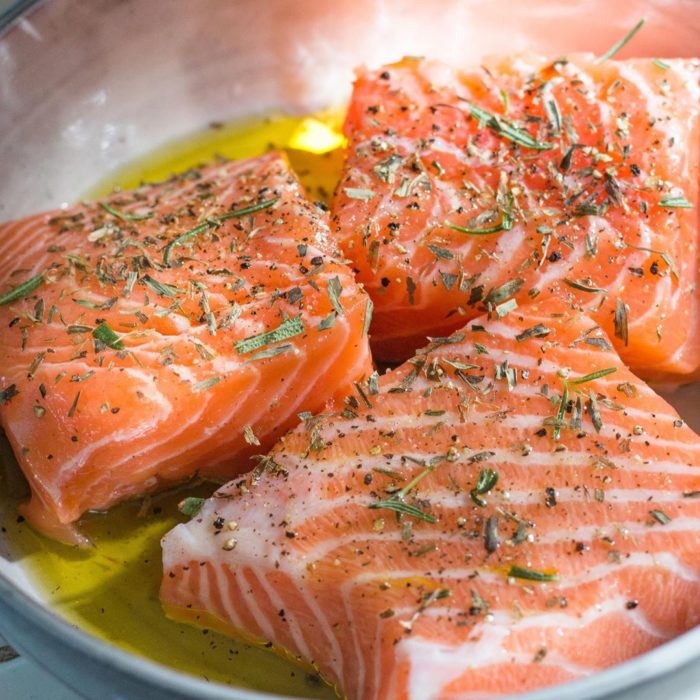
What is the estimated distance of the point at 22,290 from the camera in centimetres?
285

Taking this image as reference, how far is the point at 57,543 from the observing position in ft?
9.28

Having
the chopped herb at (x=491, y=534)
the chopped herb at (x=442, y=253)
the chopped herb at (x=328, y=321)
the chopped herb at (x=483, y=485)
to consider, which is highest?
the chopped herb at (x=328, y=321)

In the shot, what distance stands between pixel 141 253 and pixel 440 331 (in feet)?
3.50

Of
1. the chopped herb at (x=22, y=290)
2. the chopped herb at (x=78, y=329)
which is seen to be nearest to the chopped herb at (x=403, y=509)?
the chopped herb at (x=78, y=329)

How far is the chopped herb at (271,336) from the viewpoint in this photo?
263cm

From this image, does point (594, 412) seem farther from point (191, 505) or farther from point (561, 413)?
point (191, 505)

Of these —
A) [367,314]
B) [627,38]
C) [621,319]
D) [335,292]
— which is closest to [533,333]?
[621,319]

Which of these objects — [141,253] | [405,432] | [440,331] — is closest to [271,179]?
[141,253]

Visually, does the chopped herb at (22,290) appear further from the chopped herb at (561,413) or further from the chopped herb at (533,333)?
the chopped herb at (561,413)

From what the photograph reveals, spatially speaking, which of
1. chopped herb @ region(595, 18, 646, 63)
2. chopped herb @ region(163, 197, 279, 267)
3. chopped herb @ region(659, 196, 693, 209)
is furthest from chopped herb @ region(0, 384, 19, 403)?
chopped herb @ region(595, 18, 646, 63)

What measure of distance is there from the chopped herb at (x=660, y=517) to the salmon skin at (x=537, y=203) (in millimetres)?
738

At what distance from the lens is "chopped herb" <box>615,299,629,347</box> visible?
111 inches

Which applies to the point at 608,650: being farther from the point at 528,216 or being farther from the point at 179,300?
the point at 179,300

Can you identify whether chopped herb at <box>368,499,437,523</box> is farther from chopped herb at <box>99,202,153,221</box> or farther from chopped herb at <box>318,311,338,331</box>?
chopped herb at <box>99,202,153,221</box>
